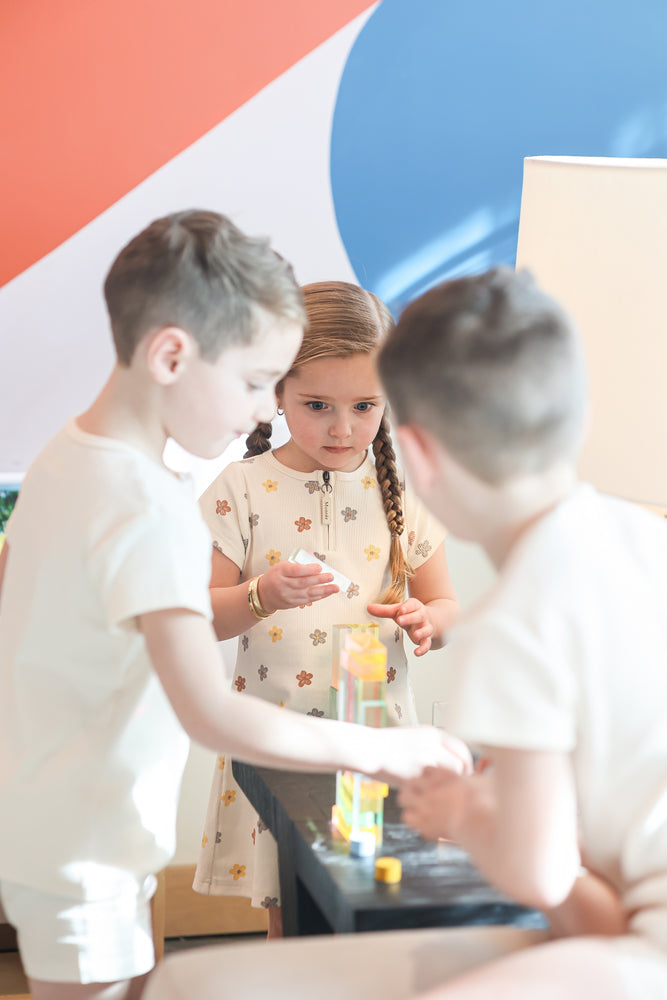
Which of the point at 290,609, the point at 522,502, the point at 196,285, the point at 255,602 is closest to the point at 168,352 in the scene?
the point at 196,285

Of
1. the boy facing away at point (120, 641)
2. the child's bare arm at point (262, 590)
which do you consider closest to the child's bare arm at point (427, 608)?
the child's bare arm at point (262, 590)

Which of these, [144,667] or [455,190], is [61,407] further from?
[144,667]

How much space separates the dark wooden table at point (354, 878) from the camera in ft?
2.98

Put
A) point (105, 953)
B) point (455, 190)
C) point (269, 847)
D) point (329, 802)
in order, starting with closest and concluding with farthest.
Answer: point (105, 953) < point (329, 802) < point (269, 847) < point (455, 190)

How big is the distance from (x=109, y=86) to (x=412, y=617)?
141cm

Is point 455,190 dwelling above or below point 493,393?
above

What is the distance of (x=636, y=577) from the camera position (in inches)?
29.9

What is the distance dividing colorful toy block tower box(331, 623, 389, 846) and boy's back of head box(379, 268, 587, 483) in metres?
0.41

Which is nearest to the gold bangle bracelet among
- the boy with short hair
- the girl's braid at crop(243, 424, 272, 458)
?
the girl's braid at crop(243, 424, 272, 458)

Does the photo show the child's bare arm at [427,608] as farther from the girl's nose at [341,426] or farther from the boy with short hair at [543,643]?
the boy with short hair at [543,643]

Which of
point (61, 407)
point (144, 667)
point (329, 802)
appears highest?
Answer: point (61, 407)

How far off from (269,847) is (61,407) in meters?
1.17

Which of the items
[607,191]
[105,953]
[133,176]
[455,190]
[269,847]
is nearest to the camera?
[105,953]

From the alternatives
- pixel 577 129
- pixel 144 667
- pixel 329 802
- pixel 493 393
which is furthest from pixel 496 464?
pixel 577 129
